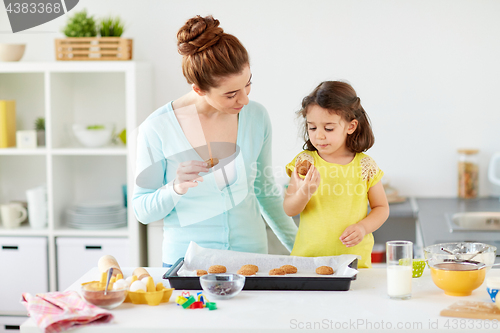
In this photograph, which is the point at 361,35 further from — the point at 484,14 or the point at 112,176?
the point at 112,176

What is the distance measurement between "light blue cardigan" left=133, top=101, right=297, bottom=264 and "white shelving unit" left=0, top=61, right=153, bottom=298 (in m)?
1.07

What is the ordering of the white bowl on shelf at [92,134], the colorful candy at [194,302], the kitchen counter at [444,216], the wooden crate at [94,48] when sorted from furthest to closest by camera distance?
the white bowl on shelf at [92,134]
the wooden crate at [94,48]
the kitchen counter at [444,216]
the colorful candy at [194,302]

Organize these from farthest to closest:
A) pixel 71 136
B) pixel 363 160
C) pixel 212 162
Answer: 1. pixel 71 136
2. pixel 363 160
3. pixel 212 162

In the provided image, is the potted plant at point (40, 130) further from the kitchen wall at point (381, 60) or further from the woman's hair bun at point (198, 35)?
the woman's hair bun at point (198, 35)

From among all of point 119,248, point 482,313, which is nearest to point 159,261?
point 119,248

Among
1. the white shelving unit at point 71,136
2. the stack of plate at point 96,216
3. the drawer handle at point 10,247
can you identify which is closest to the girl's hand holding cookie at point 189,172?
the white shelving unit at point 71,136

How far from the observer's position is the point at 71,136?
3010 mm

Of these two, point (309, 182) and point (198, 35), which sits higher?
point (198, 35)

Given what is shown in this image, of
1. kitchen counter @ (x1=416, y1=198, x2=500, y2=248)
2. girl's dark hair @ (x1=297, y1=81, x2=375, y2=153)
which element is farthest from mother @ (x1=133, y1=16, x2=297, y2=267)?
kitchen counter @ (x1=416, y1=198, x2=500, y2=248)

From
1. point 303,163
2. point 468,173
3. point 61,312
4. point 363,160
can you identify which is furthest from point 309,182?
point 468,173

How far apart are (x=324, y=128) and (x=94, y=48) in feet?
5.22

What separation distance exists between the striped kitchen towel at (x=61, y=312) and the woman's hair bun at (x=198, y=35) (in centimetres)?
73

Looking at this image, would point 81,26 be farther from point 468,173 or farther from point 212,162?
point 468,173

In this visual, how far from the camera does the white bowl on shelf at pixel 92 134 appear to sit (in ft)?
9.23
